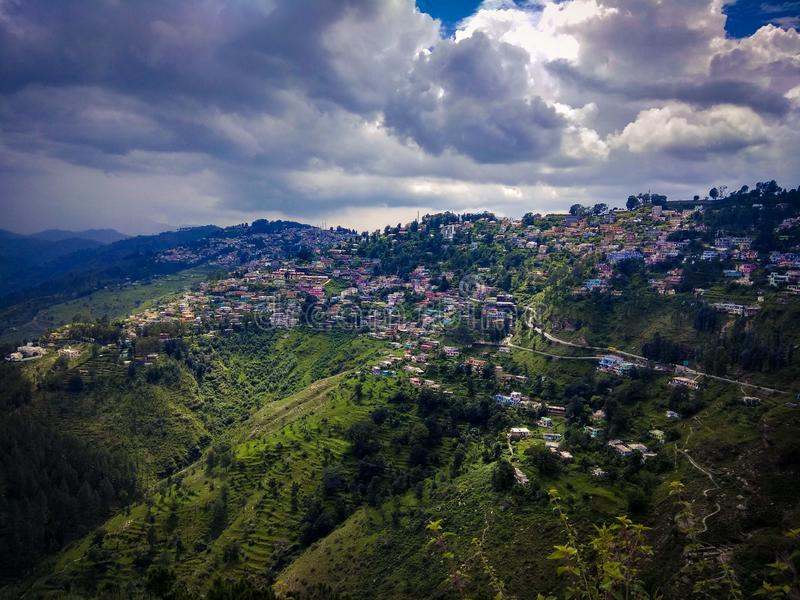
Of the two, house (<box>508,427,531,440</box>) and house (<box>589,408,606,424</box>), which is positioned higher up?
house (<box>589,408,606,424</box>)

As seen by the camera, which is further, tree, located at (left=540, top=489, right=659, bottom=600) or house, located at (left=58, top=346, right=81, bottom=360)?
house, located at (left=58, top=346, right=81, bottom=360)

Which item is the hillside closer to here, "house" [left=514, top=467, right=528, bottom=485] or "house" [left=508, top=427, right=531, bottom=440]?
"house" [left=514, top=467, right=528, bottom=485]

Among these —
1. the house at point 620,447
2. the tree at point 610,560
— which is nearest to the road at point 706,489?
the house at point 620,447

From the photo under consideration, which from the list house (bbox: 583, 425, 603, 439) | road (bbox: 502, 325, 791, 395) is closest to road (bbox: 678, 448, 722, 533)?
house (bbox: 583, 425, 603, 439)

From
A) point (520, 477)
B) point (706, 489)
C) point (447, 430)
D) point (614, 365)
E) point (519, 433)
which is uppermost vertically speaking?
point (706, 489)

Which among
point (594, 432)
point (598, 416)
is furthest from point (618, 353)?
point (594, 432)

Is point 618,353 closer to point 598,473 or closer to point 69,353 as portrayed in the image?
point 598,473

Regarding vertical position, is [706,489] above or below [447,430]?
above

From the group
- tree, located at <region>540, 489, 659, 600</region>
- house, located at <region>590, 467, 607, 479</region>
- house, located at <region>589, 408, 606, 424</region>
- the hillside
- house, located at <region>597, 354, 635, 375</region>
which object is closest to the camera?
tree, located at <region>540, 489, 659, 600</region>

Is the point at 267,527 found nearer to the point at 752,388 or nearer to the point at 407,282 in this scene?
the point at 752,388

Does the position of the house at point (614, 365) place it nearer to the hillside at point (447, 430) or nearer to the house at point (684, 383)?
the hillside at point (447, 430)
